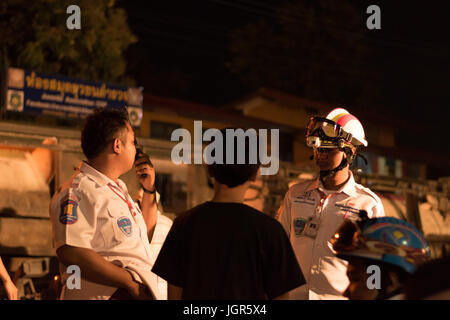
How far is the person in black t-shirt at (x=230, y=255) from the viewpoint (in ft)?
10.0

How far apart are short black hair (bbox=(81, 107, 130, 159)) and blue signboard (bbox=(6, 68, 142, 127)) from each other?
13832mm

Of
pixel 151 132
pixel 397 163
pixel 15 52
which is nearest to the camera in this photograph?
pixel 15 52

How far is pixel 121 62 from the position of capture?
25562 millimetres

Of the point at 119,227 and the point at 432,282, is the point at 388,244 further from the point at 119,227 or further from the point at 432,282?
the point at 119,227

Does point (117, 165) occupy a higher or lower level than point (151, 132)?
lower

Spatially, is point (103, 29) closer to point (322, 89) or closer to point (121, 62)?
point (121, 62)

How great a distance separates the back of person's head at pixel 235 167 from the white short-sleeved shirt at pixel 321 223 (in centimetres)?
155

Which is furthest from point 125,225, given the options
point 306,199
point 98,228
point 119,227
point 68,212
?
point 306,199

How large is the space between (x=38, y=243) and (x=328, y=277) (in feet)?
24.4

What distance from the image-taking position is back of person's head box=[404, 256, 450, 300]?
6.84 feet

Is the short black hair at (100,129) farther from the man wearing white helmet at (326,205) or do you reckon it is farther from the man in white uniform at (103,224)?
the man wearing white helmet at (326,205)
